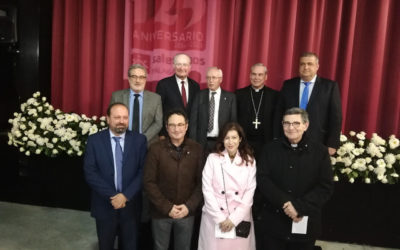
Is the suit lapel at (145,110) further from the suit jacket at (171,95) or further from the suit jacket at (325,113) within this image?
the suit jacket at (325,113)

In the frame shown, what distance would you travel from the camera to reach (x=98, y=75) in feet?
14.5

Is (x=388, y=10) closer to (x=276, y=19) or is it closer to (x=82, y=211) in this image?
(x=276, y=19)

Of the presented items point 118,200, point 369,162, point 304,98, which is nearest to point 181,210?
point 118,200

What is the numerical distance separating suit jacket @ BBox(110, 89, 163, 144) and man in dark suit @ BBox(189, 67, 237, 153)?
0.97 feet

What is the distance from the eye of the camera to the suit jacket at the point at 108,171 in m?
2.26

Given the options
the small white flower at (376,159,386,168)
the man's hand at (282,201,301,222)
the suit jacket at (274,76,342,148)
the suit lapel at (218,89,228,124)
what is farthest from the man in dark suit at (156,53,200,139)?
the small white flower at (376,159,386,168)

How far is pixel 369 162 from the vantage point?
3.04 metres

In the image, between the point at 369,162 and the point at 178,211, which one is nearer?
the point at 178,211

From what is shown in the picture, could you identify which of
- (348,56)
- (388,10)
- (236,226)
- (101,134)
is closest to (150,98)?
(101,134)

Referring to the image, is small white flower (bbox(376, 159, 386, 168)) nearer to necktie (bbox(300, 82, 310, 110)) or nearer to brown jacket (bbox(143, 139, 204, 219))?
necktie (bbox(300, 82, 310, 110))

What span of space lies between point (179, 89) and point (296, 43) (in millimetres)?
1626

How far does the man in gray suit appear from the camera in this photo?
2898 millimetres

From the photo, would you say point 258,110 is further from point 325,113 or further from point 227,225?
point 227,225

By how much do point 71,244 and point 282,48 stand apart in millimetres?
3000
